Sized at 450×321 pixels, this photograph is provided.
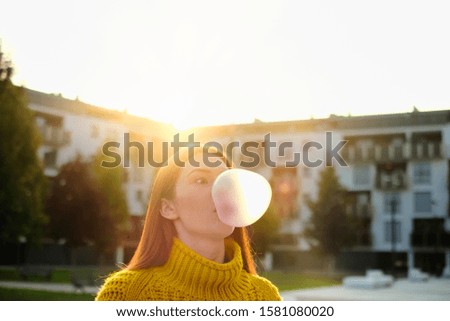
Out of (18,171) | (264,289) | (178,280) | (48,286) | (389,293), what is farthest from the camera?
(18,171)

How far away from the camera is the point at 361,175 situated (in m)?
3.73

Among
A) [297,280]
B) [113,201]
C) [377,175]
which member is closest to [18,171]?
[113,201]

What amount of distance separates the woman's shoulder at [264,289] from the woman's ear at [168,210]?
21 cm

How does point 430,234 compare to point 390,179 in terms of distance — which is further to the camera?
point 390,179

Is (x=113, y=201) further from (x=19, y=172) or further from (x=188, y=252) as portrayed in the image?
(x=188, y=252)

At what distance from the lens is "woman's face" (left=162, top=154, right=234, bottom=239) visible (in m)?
1.42

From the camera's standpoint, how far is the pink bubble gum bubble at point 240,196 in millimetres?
1227

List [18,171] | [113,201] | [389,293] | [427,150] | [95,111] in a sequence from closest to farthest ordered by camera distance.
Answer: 1. [389,293]
2. [95,111]
3. [427,150]
4. [113,201]
5. [18,171]

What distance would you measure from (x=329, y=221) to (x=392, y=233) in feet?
1.19

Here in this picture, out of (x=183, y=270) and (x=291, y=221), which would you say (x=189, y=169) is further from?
(x=291, y=221)

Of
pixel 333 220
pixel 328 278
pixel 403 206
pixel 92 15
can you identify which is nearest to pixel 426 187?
pixel 403 206

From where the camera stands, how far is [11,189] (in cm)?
481

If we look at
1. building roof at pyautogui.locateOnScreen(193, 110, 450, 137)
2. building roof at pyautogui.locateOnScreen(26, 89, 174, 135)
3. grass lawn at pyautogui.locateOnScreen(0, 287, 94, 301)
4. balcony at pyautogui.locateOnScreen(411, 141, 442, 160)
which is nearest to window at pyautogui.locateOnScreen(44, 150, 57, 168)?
building roof at pyautogui.locateOnScreen(26, 89, 174, 135)

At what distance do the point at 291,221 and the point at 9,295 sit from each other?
5.37 feet
